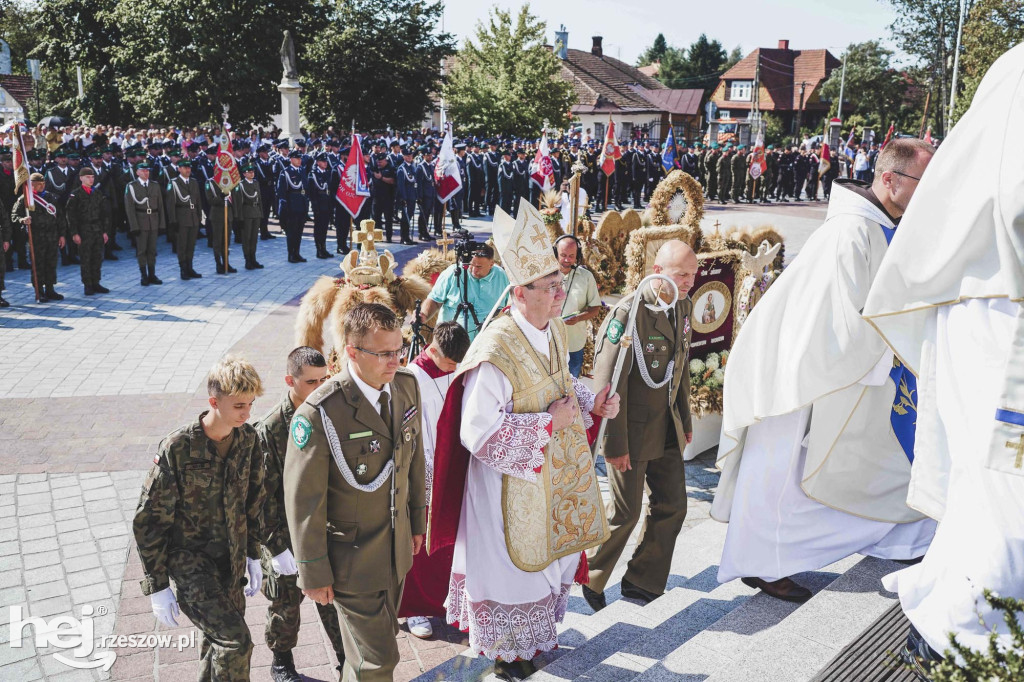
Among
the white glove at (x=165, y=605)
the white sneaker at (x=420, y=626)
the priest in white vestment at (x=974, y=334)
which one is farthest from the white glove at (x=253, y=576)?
the priest in white vestment at (x=974, y=334)

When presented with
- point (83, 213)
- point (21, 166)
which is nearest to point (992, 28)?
point (83, 213)

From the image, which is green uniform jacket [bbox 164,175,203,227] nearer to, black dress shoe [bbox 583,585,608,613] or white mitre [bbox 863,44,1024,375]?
black dress shoe [bbox 583,585,608,613]

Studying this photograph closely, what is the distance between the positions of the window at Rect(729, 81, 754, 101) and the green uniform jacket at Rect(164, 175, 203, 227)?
223ft

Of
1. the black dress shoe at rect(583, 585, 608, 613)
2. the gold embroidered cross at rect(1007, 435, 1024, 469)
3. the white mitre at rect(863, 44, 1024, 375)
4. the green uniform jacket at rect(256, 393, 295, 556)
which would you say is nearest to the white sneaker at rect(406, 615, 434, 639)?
the black dress shoe at rect(583, 585, 608, 613)

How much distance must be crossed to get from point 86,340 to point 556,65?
1178 inches

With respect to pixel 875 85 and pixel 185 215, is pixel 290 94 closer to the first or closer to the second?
pixel 185 215

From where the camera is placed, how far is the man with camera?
21.6 ft

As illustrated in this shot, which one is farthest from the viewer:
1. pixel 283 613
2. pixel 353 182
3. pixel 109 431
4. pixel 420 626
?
pixel 353 182

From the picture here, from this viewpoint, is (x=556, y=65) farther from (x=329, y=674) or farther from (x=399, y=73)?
(x=329, y=674)

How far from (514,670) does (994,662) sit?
254 cm

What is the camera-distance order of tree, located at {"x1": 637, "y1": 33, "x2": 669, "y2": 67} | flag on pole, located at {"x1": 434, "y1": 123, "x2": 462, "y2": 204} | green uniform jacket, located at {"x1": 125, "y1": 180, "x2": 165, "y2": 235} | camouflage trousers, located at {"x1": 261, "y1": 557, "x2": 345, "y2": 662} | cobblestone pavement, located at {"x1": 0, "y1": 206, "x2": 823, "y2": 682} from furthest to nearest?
1. tree, located at {"x1": 637, "y1": 33, "x2": 669, "y2": 67}
2. flag on pole, located at {"x1": 434, "y1": 123, "x2": 462, "y2": 204}
3. green uniform jacket, located at {"x1": 125, "y1": 180, "x2": 165, "y2": 235}
4. cobblestone pavement, located at {"x1": 0, "y1": 206, "x2": 823, "y2": 682}
5. camouflage trousers, located at {"x1": 261, "y1": 557, "x2": 345, "y2": 662}

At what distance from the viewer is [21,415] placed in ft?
25.7

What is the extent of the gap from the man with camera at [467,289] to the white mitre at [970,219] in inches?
173

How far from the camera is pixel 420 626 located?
4.58 m
